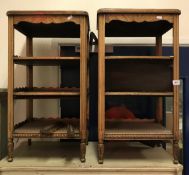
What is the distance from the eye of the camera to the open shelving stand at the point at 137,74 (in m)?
1.74

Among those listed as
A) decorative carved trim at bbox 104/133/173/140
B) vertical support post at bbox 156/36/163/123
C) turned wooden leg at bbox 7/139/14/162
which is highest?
vertical support post at bbox 156/36/163/123

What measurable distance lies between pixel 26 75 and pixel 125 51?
0.84 m

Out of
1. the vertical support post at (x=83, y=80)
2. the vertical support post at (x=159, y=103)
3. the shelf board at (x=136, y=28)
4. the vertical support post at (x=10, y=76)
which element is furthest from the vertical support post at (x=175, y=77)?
the vertical support post at (x=10, y=76)

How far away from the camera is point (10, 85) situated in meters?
1.77

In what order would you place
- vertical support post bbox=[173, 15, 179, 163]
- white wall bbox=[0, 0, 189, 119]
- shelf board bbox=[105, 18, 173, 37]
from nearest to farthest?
vertical support post bbox=[173, 15, 179, 163] → shelf board bbox=[105, 18, 173, 37] → white wall bbox=[0, 0, 189, 119]

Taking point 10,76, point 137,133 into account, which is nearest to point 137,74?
point 137,133

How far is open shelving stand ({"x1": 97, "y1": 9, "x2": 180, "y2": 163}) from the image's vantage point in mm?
1741

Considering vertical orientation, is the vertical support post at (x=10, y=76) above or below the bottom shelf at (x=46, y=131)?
above

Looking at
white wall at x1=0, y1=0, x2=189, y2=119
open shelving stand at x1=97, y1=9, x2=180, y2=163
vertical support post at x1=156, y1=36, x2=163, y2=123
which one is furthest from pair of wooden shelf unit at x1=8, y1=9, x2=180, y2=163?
white wall at x1=0, y1=0, x2=189, y2=119

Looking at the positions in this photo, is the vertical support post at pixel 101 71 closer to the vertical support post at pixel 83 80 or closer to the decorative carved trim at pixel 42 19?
the vertical support post at pixel 83 80

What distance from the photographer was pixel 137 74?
190 centimetres

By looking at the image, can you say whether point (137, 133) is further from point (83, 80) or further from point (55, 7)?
point (55, 7)

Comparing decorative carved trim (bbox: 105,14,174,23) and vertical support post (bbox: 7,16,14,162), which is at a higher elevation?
decorative carved trim (bbox: 105,14,174,23)

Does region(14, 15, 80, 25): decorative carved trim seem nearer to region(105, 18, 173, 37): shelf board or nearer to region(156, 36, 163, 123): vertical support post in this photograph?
region(105, 18, 173, 37): shelf board
